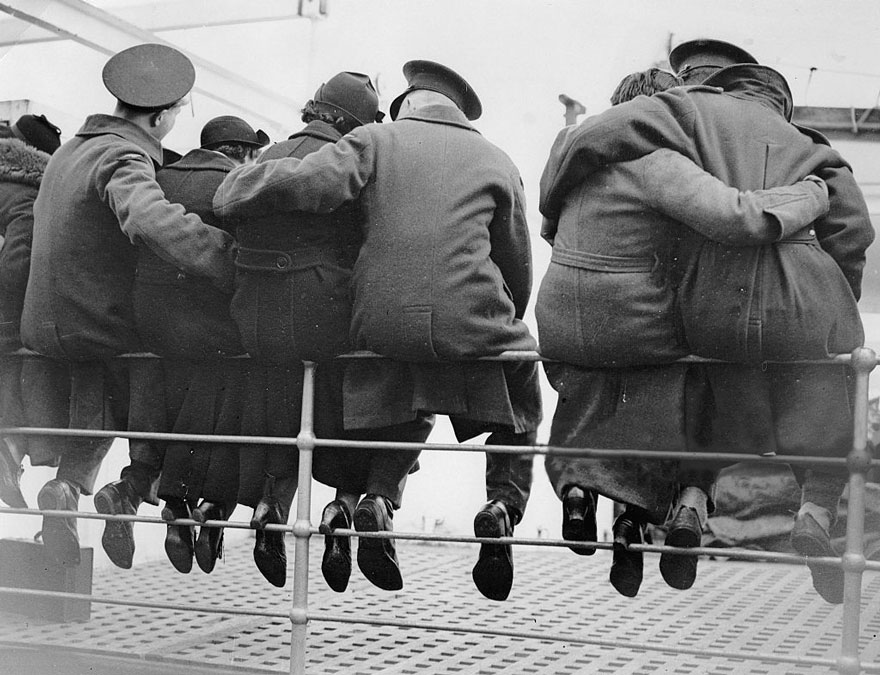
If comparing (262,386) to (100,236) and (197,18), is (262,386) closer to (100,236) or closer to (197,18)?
(100,236)

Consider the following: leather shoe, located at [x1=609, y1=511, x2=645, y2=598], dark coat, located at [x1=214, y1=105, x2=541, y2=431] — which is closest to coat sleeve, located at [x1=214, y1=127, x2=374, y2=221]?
dark coat, located at [x1=214, y1=105, x2=541, y2=431]

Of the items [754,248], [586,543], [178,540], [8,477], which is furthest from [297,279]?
[8,477]

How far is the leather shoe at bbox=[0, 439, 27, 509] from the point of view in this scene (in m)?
2.31

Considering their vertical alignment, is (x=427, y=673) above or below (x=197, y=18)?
below

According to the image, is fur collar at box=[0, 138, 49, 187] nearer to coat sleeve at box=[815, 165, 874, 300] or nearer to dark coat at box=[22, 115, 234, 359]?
dark coat at box=[22, 115, 234, 359]

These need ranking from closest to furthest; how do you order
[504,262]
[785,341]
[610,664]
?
[785,341] → [504,262] → [610,664]

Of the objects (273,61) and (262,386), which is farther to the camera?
(273,61)

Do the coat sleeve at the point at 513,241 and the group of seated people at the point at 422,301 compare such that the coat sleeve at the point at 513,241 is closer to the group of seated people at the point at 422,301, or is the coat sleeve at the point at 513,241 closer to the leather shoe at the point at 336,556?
the group of seated people at the point at 422,301

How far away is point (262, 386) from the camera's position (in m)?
2.02

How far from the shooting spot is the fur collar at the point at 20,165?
7.47ft

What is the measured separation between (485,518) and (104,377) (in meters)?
0.83

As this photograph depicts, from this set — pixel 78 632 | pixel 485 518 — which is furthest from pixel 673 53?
pixel 78 632

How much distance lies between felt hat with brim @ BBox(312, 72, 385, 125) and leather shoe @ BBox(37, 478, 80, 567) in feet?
2.89

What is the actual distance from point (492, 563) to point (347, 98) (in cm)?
86
